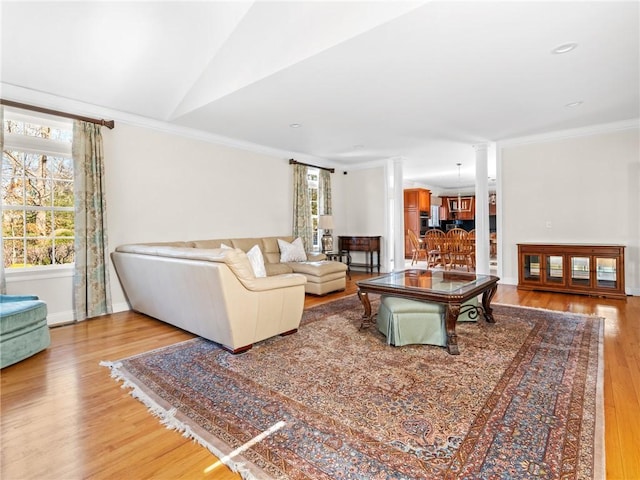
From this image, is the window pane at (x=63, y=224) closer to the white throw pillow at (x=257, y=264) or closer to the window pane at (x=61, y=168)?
the window pane at (x=61, y=168)

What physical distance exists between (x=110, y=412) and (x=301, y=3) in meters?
3.33

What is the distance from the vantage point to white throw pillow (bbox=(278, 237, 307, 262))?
5.64 meters

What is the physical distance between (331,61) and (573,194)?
4.57 metres

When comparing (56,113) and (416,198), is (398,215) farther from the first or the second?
(56,113)

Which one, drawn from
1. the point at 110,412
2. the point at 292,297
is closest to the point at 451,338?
the point at 292,297

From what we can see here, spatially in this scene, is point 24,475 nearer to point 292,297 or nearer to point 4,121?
point 292,297

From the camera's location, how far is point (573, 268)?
4832 mm

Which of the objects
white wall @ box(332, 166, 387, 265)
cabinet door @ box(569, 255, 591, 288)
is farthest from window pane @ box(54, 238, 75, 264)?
cabinet door @ box(569, 255, 591, 288)

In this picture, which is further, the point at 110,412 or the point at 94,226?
the point at 94,226

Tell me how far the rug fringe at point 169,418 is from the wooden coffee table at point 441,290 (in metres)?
1.90

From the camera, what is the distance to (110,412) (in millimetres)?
1910

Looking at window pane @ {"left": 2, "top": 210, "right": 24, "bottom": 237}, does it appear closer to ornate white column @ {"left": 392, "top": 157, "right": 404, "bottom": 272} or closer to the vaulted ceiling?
the vaulted ceiling

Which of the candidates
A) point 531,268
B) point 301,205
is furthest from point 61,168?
Result: point 531,268

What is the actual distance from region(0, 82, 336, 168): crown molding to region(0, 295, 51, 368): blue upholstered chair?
2116 mm
